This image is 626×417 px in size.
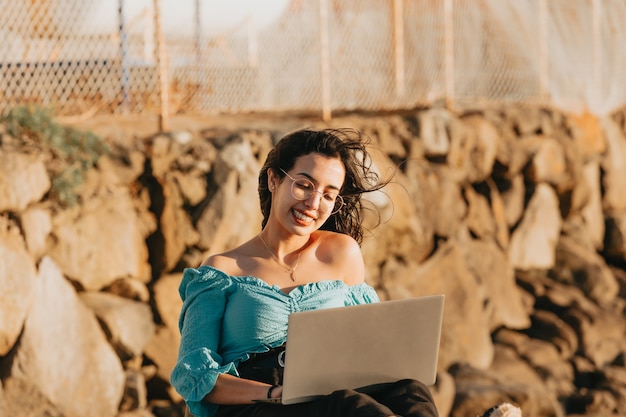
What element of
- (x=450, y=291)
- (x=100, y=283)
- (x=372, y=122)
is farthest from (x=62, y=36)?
(x=450, y=291)

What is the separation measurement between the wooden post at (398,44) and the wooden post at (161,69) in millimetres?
2845

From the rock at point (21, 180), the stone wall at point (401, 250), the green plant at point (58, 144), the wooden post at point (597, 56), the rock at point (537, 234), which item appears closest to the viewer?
the rock at point (21, 180)

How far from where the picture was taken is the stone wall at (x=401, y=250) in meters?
6.11

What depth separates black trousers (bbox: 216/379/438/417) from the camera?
9.55 ft

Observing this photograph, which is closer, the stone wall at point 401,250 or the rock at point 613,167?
the stone wall at point 401,250

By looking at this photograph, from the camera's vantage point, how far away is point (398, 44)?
9734 mm

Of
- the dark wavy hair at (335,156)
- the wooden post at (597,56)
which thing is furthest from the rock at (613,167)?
the dark wavy hair at (335,156)

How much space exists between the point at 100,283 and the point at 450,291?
3.43m

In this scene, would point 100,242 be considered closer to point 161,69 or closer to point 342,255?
point 161,69

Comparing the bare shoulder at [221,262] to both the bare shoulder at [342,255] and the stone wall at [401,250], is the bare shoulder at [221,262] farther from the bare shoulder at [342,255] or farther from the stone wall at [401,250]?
the stone wall at [401,250]

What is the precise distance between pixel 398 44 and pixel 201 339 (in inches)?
268

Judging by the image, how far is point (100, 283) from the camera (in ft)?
21.4

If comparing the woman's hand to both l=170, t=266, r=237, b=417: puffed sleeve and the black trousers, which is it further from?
l=170, t=266, r=237, b=417: puffed sleeve

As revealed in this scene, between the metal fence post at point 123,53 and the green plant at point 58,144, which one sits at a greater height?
the metal fence post at point 123,53
